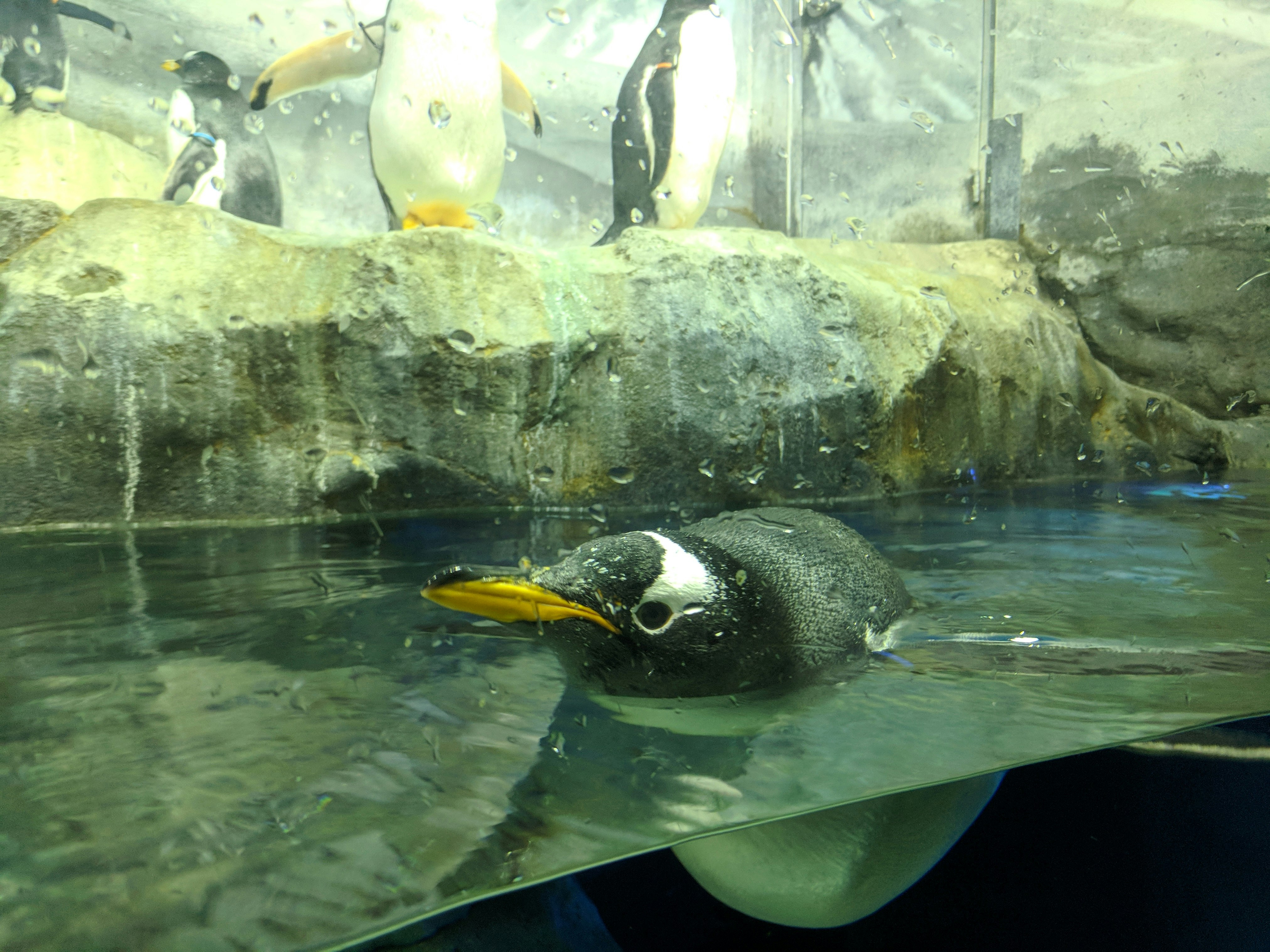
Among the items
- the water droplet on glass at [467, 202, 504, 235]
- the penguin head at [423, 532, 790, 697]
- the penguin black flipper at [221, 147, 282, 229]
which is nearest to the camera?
the penguin head at [423, 532, 790, 697]

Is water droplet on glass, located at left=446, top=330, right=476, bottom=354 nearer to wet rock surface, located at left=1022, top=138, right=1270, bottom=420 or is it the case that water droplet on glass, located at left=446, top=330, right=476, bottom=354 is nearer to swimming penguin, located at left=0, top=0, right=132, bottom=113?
swimming penguin, located at left=0, top=0, right=132, bottom=113

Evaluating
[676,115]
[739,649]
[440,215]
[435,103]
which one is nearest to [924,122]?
[676,115]

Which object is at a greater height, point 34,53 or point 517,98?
point 34,53

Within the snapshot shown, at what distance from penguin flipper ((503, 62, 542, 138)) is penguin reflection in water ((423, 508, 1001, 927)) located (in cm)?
474

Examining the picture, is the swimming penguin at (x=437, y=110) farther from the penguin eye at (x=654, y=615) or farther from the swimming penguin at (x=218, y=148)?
the penguin eye at (x=654, y=615)

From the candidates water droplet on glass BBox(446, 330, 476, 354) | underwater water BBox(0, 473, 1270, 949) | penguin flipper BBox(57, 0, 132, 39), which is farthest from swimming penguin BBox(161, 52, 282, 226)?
underwater water BBox(0, 473, 1270, 949)

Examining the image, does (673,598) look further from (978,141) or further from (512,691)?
(978,141)

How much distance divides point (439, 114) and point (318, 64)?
139cm

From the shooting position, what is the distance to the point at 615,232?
18.3 feet

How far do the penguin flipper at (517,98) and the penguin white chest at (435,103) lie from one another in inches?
23.9

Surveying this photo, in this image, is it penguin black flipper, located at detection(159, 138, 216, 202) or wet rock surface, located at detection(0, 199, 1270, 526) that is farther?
penguin black flipper, located at detection(159, 138, 216, 202)

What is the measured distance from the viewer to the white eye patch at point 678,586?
1.21m

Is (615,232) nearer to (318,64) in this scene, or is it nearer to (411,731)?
(318,64)

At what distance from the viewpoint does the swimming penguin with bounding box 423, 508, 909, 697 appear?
3.59 feet
